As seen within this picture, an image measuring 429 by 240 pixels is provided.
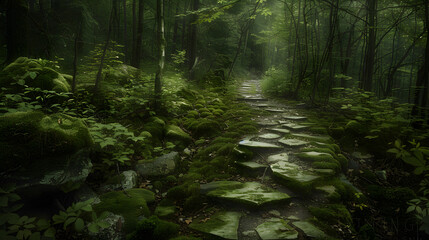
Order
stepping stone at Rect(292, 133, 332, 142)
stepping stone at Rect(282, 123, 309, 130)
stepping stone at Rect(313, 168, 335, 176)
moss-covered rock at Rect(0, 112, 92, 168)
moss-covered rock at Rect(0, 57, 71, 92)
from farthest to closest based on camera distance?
stepping stone at Rect(282, 123, 309, 130) < stepping stone at Rect(292, 133, 332, 142) < moss-covered rock at Rect(0, 57, 71, 92) < stepping stone at Rect(313, 168, 335, 176) < moss-covered rock at Rect(0, 112, 92, 168)

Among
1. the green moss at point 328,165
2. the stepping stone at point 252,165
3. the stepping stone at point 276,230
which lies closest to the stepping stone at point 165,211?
the stepping stone at point 276,230

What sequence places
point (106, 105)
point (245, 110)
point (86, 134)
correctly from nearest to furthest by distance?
1. point (86, 134)
2. point (106, 105)
3. point (245, 110)

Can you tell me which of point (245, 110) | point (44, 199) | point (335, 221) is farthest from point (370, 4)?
point (44, 199)

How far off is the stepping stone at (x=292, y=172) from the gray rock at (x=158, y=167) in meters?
A: 1.86

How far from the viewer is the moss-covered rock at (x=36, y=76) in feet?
13.2

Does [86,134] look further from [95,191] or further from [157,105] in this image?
[157,105]

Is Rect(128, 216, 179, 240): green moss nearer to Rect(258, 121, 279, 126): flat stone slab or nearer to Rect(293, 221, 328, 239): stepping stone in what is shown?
Rect(293, 221, 328, 239): stepping stone

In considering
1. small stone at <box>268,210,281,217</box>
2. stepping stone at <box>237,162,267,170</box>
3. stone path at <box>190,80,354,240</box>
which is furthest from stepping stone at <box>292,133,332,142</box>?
small stone at <box>268,210,281,217</box>

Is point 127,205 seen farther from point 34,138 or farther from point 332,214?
point 332,214

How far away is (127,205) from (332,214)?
8.65 feet

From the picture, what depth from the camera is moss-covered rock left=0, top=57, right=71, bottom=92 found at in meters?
4.02

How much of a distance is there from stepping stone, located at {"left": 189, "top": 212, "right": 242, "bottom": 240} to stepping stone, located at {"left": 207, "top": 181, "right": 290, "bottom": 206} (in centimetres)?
22

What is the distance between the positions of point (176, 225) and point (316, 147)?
3.10 metres

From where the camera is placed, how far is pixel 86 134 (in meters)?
3.01
